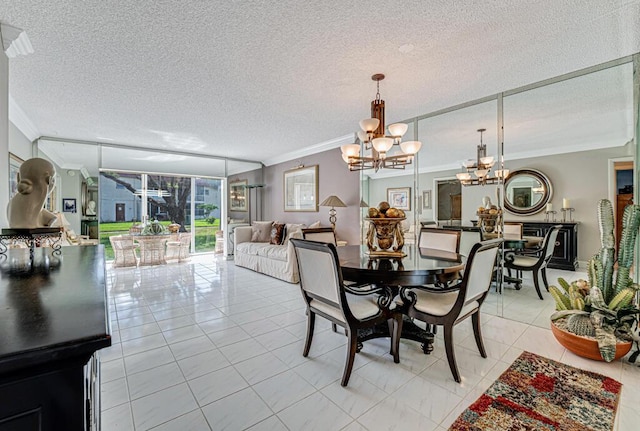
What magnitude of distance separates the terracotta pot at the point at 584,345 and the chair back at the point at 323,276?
6.21 ft

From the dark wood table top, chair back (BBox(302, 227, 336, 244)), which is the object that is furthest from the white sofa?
the dark wood table top

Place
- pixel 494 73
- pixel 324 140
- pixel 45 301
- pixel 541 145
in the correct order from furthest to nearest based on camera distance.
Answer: pixel 324 140 < pixel 541 145 < pixel 494 73 < pixel 45 301

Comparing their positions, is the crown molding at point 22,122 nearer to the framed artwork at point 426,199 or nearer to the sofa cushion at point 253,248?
the sofa cushion at point 253,248

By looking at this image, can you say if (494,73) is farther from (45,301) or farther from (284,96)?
(45,301)

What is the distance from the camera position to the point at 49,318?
0.70 m

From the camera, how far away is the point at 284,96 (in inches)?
130

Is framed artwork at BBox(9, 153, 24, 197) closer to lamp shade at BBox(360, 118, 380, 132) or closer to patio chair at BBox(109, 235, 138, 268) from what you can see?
patio chair at BBox(109, 235, 138, 268)

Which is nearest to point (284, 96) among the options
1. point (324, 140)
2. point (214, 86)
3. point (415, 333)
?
point (214, 86)

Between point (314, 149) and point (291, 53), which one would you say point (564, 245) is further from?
point (314, 149)

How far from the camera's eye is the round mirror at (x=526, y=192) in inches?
126

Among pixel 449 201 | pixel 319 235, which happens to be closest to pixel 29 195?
pixel 319 235

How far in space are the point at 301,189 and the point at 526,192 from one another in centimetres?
407

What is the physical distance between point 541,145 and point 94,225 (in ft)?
24.1

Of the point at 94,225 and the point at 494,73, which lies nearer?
the point at 494,73
